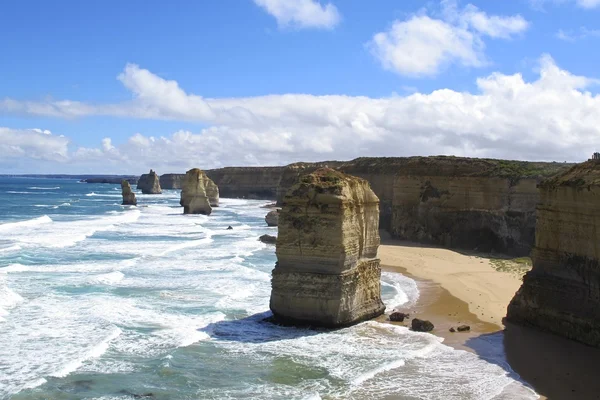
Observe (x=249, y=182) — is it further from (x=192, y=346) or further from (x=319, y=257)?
(x=192, y=346)

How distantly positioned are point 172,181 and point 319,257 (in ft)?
503

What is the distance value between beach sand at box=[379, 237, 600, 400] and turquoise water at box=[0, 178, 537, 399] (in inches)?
30.1

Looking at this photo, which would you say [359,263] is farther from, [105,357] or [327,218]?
[105,357]

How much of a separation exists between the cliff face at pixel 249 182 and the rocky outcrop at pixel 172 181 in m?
40.4

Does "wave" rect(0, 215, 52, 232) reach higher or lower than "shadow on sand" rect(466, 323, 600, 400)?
higher

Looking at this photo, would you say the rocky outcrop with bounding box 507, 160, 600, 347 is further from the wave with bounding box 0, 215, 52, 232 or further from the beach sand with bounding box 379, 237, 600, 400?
the wave with bounding box 0, 215, 52, 232

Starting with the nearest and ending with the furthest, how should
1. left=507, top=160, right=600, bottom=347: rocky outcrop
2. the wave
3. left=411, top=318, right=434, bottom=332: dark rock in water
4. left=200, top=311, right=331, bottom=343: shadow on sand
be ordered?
1. left=507, top=160, right=600, bottom=347: rocky outcrop
2. left=200, top=311, right=331, bottom=343: shadow on sand
3. left=411, top=318, right=434, bottom=332: dark rock in water
4. the wave

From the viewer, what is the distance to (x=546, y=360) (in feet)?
51.2

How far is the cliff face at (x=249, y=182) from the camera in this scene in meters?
116

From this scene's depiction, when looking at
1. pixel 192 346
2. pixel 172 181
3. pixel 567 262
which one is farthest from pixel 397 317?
pixel 172 181

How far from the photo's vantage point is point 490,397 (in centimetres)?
1323

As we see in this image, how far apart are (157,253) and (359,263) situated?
18.1 metres

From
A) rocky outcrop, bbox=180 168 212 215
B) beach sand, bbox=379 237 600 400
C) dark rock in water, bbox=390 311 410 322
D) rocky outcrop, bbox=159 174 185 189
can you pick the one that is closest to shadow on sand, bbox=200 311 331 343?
dark rock in water, bbox=390 311 410 322

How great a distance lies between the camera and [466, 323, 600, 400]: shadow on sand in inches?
544
